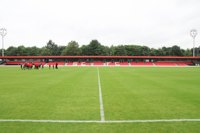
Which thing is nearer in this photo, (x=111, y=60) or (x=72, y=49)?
(x=111, y=60)

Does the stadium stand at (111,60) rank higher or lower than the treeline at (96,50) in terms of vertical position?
lower

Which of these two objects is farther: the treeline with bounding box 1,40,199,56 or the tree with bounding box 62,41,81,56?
the treeline with bounding box 1,40,199,56

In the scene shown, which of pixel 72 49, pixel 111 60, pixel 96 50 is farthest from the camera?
pixel 96 50

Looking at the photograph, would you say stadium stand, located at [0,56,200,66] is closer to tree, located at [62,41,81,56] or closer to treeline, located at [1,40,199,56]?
tree, located at [62,41,81,56]

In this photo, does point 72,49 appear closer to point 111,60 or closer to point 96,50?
point 96,50

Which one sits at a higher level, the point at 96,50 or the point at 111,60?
the point at 96,50

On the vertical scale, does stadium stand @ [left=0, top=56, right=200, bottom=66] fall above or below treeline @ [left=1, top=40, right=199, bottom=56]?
below

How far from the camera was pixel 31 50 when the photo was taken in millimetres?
136375

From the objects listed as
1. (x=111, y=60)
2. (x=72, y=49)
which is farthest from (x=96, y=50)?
(x=111, y=60)

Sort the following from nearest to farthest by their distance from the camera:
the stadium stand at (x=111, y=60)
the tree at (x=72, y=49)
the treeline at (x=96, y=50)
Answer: the stadium stand at (x=111, y=60)
the tree at (x=72, y=49)
the treeline at (x=96, y=50)

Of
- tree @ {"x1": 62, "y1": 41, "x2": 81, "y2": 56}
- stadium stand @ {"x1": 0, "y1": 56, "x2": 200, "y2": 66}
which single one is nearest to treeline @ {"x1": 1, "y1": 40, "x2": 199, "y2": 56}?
tree @ {"x1": 62, "y1": 41, "x2": 81, "y2": 56}

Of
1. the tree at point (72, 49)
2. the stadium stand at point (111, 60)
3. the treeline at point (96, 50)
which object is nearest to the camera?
the stadium stand at point (111, 60)

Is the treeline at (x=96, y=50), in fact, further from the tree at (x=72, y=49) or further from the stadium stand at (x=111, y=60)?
the stadium stand at (x=111, y=60)

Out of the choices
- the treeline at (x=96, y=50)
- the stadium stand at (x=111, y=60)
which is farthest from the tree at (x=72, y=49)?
the stadium stand at (x=111, y=60)
